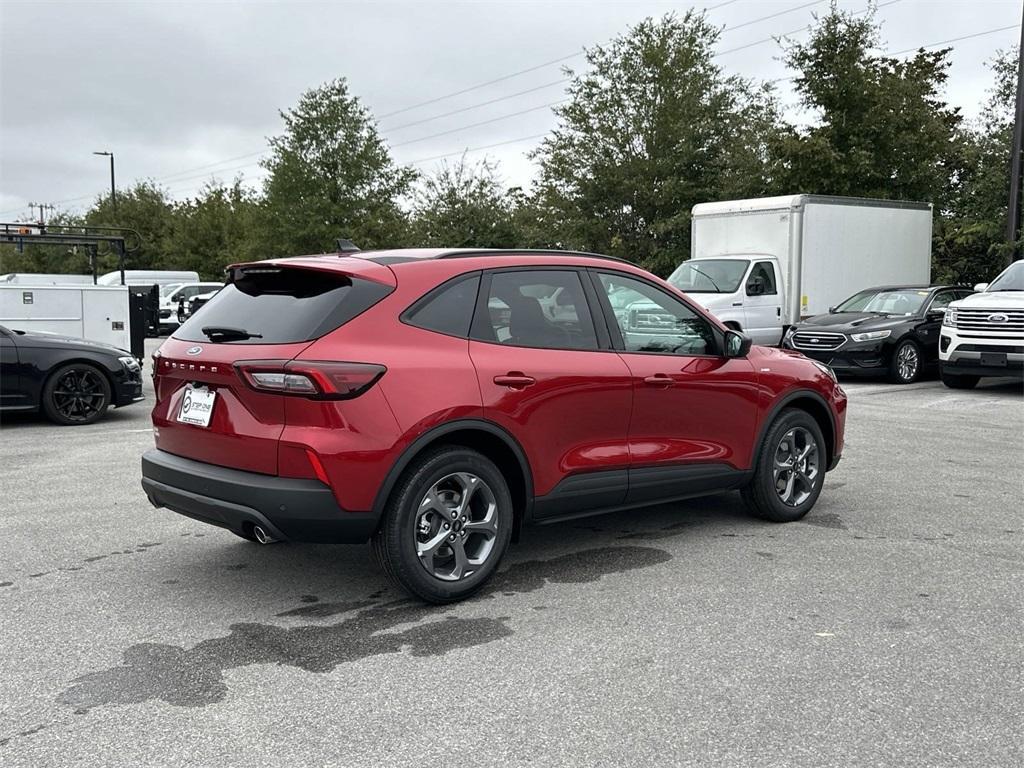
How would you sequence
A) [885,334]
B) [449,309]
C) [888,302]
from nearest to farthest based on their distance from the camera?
[449,309] → [885,334] → [888,302]

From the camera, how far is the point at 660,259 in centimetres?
3133

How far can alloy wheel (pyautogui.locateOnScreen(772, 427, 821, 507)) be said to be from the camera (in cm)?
615

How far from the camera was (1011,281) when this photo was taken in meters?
14.6

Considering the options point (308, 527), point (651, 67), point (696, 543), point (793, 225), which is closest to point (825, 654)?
point (696, 543)

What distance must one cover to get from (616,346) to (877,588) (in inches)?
67.2

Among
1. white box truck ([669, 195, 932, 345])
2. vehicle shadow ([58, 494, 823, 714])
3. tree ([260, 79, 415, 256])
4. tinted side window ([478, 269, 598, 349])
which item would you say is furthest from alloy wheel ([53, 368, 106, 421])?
tree ([260, 79, 415, 256])

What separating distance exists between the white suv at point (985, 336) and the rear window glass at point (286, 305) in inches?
442

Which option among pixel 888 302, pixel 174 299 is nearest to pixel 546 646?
pixel 888 302

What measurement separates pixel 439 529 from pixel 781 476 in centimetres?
257

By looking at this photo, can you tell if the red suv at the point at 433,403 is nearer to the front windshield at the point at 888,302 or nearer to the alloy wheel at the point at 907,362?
the alloy wheel at the point at 907,362

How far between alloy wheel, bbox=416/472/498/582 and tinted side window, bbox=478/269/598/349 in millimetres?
697

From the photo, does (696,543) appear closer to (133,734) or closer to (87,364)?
(133,734)

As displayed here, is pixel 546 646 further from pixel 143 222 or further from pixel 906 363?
pixel 143 222

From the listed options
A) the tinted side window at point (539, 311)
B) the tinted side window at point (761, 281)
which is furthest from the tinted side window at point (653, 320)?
the tinted side window at point (761, 281)
